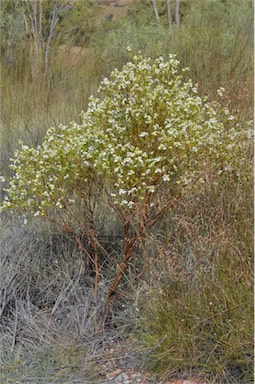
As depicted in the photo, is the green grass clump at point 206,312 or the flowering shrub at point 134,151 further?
the flowering shrub at point 134,151

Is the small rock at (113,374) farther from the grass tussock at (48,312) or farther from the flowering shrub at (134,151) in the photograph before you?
the flowering shrub at (134,151)

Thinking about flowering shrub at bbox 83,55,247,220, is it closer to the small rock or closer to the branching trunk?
the branching trunk

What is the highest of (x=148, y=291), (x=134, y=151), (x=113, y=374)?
(x=134, y=151)

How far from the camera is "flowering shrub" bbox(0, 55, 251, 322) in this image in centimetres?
276

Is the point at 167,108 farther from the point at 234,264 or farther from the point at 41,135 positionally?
the point at 41,135

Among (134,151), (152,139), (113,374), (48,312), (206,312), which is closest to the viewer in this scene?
(206,312)

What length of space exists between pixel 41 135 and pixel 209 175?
2.20 meters

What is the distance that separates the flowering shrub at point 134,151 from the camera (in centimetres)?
276

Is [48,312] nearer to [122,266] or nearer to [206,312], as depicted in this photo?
[122,266]

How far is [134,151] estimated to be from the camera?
8.97 ft

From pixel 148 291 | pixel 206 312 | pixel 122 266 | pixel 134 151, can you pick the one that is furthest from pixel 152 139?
pixel 206 312

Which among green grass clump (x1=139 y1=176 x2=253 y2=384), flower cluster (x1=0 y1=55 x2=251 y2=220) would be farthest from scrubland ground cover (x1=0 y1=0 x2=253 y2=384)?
flower cluster (x1=0 y1=55 x2=251 y2=220)

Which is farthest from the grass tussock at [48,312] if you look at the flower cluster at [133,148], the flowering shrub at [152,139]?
the flowering shrub at [152,139]

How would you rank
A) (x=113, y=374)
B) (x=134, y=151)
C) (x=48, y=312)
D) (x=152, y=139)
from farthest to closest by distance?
(x=48, y=312)
(x=152, y=139)
(x=134, y=151)
(x=113, y=374)
